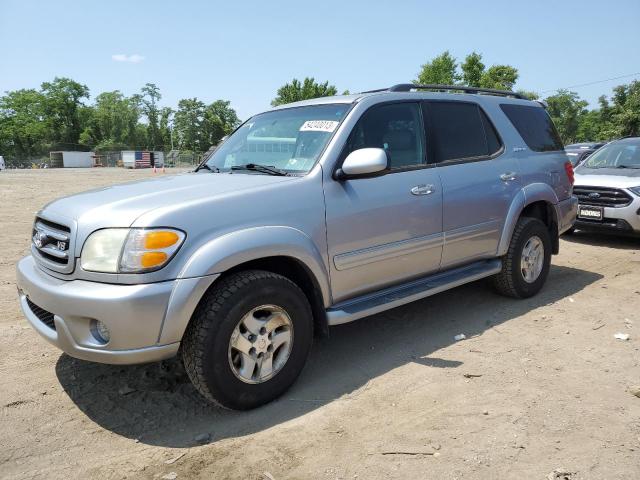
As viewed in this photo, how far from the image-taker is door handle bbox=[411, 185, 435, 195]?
3783 mm

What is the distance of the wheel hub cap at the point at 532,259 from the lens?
4938 mm

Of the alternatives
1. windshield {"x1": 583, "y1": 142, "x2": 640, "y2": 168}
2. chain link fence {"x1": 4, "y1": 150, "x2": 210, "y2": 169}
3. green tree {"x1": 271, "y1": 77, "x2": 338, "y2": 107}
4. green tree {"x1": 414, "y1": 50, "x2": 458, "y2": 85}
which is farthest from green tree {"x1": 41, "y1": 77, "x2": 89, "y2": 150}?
windshield {"x1": 583, "y1": 142, "x2": 640, "y2": 168}

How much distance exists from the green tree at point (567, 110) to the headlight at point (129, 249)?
109m

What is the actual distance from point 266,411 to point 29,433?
134cm

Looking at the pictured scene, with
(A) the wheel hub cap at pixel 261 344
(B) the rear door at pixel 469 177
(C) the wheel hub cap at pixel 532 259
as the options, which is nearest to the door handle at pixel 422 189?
(B) the rear door at pixel 469 177

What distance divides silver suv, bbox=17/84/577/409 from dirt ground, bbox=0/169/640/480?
36 centimetres

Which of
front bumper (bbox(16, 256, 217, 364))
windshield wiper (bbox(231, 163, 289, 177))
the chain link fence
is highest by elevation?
the chain link fence

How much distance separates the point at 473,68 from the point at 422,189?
4437 cm

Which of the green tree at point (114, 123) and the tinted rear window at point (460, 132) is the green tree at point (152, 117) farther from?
the tinted rear window at point (460, 132)

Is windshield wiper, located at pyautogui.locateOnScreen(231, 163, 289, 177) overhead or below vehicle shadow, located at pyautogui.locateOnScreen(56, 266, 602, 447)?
overhead

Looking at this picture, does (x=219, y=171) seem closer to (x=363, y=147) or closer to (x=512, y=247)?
(x=363, y=147)

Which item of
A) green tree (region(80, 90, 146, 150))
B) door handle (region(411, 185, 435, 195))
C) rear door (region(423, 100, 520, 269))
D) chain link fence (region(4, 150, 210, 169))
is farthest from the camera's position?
green tree (region(80, 90, 146, 150))

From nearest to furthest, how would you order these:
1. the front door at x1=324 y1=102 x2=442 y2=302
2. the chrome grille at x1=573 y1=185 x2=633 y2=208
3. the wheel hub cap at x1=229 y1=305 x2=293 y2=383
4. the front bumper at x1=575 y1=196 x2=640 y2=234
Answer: the wheel hub cap at x1=229 y1=305 x2=293 y2=383
the front door at x1=324 y1=102 x2=442 y2=302
the front bumper at x1=575 y1=196 x2=640 y2=234
the chrome grille at x1=573 y1=185 x2=633 y2=208

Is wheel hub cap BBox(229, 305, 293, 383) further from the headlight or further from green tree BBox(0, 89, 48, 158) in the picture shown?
green tree BBox(0, 89, 48, 158)
